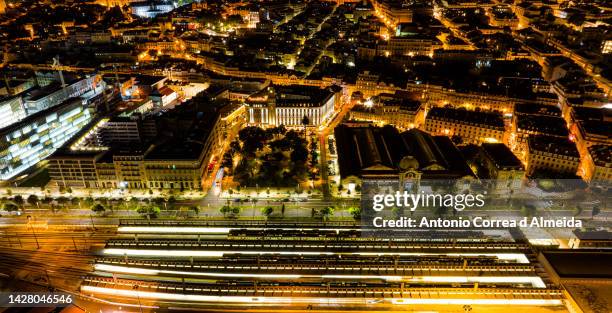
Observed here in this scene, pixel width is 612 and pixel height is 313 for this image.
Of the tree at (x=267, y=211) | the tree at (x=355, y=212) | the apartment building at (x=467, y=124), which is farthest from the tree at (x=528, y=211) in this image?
the tree at (x=267, y=211)

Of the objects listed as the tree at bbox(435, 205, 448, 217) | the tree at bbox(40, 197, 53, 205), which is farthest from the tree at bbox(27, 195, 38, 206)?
the tree at bbox(435, 205, 448, 217)

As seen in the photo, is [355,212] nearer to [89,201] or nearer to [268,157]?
[268,157]

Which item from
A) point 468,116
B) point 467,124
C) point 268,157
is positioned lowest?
point 268,157

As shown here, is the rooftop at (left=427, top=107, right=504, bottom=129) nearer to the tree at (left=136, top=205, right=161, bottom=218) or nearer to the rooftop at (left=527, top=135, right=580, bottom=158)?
the rooftop at (left=527, top=135, right=580, bottom=158)

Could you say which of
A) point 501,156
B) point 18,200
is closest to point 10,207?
point 18,200

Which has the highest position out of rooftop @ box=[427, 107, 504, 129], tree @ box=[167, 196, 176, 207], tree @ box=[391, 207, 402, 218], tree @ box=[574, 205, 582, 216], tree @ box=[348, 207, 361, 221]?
rooftop @ box=[427, 107, 504, 129]

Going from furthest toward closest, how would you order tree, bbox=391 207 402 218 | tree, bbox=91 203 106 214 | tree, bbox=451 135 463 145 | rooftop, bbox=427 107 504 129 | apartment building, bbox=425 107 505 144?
rooftop, bbox=427 107 504 129, tree, bbox=451 135 463 145, apartment building, bbox=425 107 505 144, tree, bbox=391 207 402 218, tree, bbox=91 203 106 214
